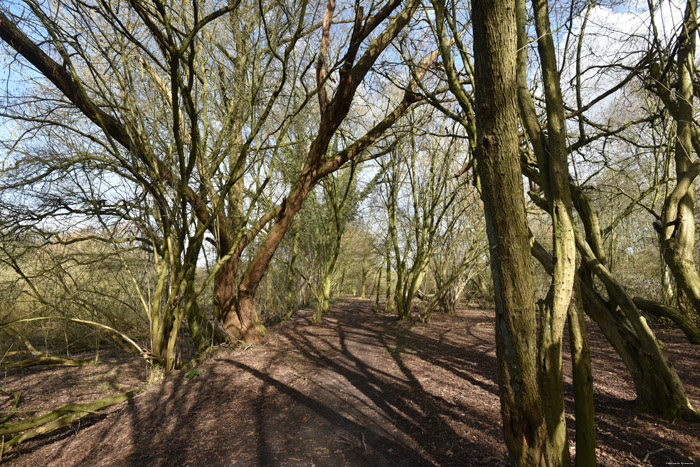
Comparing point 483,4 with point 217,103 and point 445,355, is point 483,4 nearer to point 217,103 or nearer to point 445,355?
point 445,355

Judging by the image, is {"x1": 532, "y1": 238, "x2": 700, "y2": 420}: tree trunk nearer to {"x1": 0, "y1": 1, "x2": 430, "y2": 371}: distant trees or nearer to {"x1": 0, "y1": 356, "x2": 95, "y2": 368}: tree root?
{"x1": 0, "y1": 1, "x2": 430, "y2": 371}: distant trees

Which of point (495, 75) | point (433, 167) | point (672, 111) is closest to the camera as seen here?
point (495, 75)

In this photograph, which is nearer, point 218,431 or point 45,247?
point 218,431

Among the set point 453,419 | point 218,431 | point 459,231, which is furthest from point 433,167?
point 218,431

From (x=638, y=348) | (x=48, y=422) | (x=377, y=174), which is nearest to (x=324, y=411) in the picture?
(x=48, y=422)

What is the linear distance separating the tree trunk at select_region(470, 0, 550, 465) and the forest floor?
0.67 meters

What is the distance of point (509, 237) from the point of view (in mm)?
1910

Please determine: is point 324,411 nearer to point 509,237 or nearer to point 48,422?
point 509,237

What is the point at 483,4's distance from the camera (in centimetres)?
192

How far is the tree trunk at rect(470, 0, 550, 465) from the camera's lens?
6.18 ft

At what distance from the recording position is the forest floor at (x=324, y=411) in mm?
2635

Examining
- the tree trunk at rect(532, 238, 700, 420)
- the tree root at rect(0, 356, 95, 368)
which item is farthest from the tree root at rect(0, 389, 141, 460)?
the tree trunk at rect(532, 238, 700, 420)

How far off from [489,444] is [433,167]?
20.6 feet

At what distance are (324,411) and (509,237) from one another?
7.98 feet
